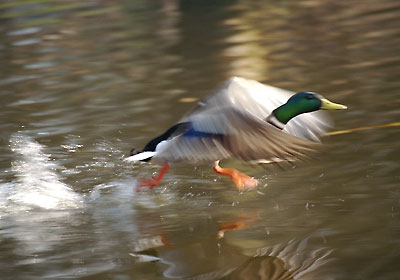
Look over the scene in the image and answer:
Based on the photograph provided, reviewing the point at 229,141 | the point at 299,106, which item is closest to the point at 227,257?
the point at 229,141

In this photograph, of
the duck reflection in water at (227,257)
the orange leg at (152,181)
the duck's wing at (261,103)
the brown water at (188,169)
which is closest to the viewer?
the duck reflection in water at (227,257)

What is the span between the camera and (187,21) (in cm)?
1372

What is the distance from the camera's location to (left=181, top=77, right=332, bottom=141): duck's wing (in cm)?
496

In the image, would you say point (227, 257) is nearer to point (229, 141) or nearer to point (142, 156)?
point (229, 141)

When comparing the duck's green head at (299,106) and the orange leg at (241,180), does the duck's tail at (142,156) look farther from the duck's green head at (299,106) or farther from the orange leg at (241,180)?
the duck's green head at (299,106)

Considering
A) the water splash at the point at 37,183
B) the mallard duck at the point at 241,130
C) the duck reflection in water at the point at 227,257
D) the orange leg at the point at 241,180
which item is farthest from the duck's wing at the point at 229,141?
the water splash at the point at 37,183

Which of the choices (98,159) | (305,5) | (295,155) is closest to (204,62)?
(98,159)

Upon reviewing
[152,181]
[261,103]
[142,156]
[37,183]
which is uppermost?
[261,103]

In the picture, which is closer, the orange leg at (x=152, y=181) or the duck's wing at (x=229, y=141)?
the duck's wing at (x=229, y=141)

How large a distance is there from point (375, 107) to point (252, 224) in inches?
105

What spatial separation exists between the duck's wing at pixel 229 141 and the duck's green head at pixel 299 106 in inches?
26.0

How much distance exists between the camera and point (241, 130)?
14.3ft

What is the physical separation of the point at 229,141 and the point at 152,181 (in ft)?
4.54

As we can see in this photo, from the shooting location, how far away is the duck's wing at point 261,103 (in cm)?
496
